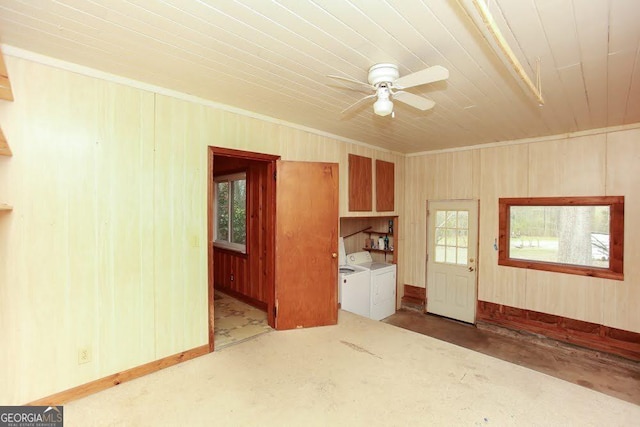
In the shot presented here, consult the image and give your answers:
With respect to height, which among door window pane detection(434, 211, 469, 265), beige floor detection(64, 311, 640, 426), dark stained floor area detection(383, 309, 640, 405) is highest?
door window pane detection(434, 211, 469, 265)

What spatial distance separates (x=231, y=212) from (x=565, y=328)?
5.16 metres

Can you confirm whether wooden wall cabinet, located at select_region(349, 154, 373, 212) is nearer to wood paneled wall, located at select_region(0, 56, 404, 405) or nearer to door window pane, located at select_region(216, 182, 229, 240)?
wood paneled wall, located at select_region(0, 56, 404, 405)

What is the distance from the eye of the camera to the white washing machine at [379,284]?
15.9 feet

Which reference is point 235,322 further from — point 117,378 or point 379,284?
point 379,284

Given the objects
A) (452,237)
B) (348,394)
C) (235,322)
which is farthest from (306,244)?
(452,237)

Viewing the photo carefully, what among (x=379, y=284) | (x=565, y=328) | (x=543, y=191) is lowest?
(x=565, y=328)

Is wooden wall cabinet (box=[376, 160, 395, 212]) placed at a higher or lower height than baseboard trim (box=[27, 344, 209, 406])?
higher

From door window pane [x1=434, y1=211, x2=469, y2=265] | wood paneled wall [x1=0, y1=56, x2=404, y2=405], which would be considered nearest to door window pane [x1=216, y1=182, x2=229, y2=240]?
wood paneled wall [x1=0, y1=56, x2=404, y2=405]

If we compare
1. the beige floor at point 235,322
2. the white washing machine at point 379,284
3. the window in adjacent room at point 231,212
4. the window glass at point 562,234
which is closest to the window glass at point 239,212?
the window in adjacent room at point 231,212

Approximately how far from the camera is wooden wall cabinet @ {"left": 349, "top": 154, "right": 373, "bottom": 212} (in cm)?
445

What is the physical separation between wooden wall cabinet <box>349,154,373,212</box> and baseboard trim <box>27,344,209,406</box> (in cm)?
270

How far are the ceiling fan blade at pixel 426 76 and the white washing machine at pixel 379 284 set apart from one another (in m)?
3.38

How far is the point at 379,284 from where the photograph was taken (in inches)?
195

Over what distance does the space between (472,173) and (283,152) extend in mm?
3073
